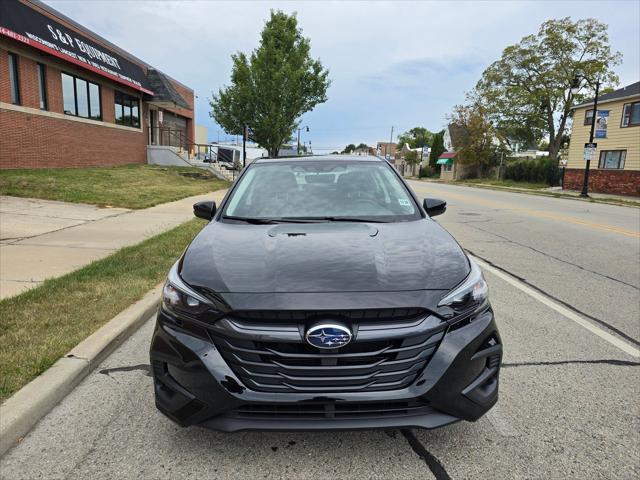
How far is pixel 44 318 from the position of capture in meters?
4.07

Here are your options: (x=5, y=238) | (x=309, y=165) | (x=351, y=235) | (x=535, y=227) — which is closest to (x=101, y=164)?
(x=5, y=238)

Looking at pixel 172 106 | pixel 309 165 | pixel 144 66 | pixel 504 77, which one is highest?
pixel 504 77

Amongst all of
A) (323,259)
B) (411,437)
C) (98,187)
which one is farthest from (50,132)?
(411,437)

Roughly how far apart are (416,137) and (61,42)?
13940 centimetres

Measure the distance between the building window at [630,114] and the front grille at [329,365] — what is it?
3334cm

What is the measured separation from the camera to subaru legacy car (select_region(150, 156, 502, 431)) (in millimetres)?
2141

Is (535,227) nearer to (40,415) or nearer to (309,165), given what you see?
(309,165)

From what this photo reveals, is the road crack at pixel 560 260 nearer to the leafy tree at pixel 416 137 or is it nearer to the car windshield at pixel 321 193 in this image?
the car windshield at pixel 321 193

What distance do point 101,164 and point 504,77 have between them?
147 ft

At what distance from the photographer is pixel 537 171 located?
128 feet

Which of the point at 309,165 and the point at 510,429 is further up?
the point at 309,165

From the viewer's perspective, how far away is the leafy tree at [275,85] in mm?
28578

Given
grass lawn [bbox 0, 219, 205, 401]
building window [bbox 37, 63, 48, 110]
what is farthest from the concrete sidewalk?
building window [bbox 37, 63, 48, 110]

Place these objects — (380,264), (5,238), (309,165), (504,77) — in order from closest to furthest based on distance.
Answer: (380,264) < (309,165) < (5,238) < (504,77)
